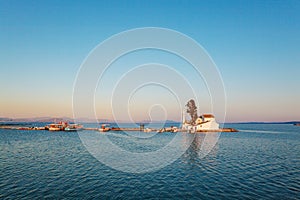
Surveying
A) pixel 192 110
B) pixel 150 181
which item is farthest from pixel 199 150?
pixel 192 110

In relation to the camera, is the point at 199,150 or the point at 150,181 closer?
the point at 150,181

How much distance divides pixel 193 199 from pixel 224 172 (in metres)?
13.9

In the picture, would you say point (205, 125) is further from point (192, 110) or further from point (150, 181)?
point (150, 181)

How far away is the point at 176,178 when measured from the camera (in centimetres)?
2986

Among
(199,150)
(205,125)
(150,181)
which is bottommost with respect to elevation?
(150,181)

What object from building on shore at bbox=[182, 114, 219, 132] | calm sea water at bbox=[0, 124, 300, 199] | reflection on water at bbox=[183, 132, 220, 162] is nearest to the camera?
calm sea water at bbox=[0, 124, 300, 199]

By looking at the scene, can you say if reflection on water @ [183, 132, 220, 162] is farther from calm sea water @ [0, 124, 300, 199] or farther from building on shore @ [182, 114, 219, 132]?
building on shore @ [182, 114, 219, 132]

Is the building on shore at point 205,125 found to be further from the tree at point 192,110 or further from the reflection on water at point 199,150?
the reflection on water at point 199,150

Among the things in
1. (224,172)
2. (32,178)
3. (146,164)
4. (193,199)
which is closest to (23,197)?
(32,178)

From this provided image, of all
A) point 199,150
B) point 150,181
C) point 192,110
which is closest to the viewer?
point 150,181

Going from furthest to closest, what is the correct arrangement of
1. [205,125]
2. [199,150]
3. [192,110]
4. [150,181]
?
[192,110], [205,125], [199,150], [150,181]

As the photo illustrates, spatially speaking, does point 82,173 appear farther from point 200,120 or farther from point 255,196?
point 200,120

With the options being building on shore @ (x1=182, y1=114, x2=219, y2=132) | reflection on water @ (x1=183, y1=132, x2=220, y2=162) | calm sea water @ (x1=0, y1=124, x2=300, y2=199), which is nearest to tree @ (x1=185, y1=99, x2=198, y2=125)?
building on shore @ (x1=182, y1=114, x2=219, y2=132)

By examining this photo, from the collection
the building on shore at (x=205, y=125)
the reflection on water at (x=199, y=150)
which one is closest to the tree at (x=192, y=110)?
the building on shore at (x=205, y=125)
